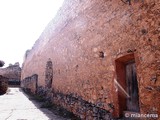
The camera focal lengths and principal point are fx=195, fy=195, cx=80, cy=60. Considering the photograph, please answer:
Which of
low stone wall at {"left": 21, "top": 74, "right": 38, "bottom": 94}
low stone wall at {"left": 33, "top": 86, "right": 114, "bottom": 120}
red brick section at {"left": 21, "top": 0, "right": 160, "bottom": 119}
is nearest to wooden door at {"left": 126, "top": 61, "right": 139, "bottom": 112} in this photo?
red brick section at {"left": 21, "top": 0, "right": 160, "bottom": 119}

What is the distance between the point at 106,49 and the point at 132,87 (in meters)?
1.02

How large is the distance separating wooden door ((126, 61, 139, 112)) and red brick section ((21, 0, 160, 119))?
21 centimetres

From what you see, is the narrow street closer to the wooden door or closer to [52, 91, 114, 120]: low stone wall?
[52, 91, 114, 120]: low stone wall

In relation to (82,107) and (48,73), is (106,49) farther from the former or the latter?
(48,73)

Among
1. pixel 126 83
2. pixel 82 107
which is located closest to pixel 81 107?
pixel 82 107

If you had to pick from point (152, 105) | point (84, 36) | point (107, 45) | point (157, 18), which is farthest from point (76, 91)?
point (157, 18)

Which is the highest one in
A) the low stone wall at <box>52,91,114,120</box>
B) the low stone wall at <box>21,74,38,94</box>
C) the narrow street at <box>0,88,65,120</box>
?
the low stone wall at <box>21,74,38,94</box>

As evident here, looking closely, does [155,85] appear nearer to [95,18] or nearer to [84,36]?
[95,18]

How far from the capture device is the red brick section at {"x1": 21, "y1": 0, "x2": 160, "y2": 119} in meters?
2.91

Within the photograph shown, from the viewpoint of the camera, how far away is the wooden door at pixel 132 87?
11.3ft

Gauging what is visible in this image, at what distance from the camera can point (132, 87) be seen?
3549mm

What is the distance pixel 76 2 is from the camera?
6.09 m

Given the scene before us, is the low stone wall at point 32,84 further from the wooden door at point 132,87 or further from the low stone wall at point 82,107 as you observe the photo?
the wooden door at point 132,87

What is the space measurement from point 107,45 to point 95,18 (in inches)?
37.6
